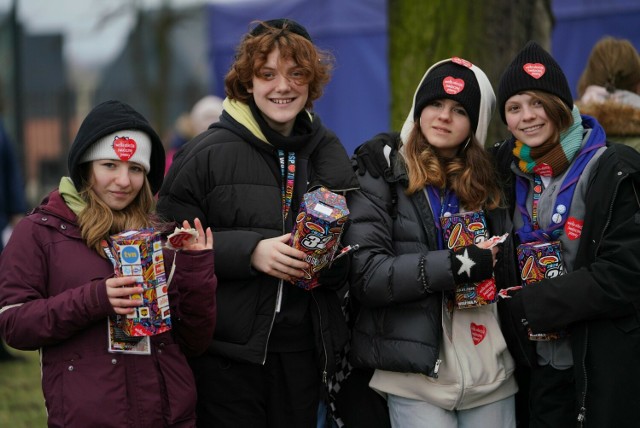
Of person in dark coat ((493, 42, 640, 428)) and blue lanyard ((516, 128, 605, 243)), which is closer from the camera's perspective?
person in dark coat ((493, 42, 640, 428))

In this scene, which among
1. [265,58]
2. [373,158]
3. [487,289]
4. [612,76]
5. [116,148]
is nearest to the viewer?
[116,148]

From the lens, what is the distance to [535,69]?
11.7ft

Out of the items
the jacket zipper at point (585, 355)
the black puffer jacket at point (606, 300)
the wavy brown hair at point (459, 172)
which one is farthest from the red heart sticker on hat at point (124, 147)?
the jacket zipper at point (585, 355)

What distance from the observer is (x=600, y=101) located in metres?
4.27

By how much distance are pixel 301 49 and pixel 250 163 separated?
506 millimetres

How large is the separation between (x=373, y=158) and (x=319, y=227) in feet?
1.95

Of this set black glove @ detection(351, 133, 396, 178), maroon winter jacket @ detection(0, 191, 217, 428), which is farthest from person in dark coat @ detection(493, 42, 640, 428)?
maroon winter jacket @ detection(0, 191, 217, 428)

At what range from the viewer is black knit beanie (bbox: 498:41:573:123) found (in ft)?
11.7

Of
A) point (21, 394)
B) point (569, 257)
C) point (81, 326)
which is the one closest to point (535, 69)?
point (569, 257)

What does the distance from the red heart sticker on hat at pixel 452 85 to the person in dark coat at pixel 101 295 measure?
116cm

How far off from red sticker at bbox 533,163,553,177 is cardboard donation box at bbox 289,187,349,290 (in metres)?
0.85

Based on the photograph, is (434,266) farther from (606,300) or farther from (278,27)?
(278,27)

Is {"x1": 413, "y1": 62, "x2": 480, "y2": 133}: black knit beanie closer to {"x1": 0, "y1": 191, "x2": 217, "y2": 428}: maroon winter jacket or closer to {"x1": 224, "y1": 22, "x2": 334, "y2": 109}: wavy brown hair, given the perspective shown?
{"x1": 224, "y1": 22, "x2": 334, "y2": 109}: wavy brown hair

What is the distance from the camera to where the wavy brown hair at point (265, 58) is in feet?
11.5
